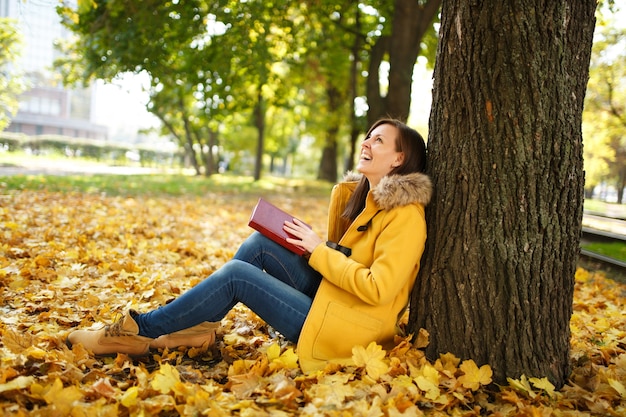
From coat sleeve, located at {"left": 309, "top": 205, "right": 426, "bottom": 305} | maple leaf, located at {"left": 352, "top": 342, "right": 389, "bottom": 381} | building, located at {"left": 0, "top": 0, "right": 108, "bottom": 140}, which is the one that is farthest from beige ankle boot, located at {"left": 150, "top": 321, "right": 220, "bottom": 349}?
building, located at {"left": 0, "top": 0, "right": 108, "bottom": 140}

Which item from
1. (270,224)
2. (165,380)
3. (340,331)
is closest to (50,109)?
(270,224)

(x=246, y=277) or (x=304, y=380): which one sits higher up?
(x=246, y=277)

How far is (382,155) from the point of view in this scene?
273cm

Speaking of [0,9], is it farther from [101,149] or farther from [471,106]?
[471,106]

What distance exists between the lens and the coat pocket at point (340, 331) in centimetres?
248

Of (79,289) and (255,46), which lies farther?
(255,46)

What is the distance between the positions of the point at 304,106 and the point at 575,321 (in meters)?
19.9

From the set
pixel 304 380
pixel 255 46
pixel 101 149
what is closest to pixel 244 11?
pixel 255 46

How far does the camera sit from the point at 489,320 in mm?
2439

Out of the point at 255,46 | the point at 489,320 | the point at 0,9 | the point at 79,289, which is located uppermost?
the point at 0,9

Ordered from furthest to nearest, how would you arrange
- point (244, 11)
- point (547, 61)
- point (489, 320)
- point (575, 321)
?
point (244, 11), point (575, 321), point (489, 320), point (547, 61)

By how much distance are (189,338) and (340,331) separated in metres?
0.90

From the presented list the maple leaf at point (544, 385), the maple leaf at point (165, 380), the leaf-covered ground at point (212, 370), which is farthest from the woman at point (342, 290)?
the maple leaf at point (544, 385)

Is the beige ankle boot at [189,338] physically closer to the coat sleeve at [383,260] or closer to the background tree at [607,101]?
the coat sleeve at [383,260]
